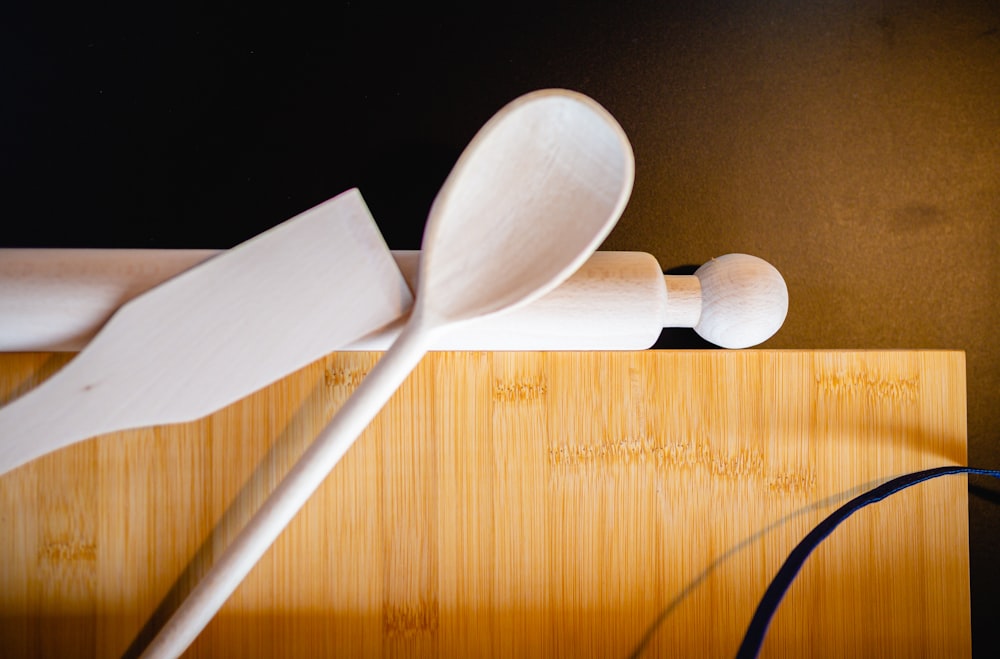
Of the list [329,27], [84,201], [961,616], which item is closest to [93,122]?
[84,201]

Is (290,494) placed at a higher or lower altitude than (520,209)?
lower

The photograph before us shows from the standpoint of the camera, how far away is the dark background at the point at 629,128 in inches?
16.1

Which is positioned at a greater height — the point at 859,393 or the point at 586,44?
the point at 586,44

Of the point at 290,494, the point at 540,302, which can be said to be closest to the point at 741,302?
the point at 540,302

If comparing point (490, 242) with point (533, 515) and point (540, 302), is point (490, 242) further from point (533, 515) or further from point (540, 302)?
point (533, 515)

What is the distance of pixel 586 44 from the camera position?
0.42 metres

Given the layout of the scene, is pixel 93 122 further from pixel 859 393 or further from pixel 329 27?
pixel 859 393

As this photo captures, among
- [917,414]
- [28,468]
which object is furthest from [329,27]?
[917,414]

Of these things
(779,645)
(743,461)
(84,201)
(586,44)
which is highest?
(586,44)

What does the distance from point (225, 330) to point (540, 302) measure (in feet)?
0.52

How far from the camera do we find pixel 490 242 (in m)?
0.27

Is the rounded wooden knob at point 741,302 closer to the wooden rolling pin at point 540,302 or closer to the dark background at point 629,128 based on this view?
the wooden rolling pin at point 540,302

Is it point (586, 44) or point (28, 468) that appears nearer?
point (28, 468)

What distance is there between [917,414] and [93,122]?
593 mm
